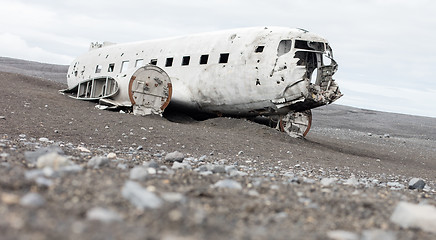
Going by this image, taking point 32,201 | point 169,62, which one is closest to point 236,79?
point 169,62

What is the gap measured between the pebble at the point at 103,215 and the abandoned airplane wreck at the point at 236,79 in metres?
11.8

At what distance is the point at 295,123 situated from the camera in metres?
15.8

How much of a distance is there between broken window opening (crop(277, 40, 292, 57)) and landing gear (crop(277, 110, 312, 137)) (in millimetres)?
2249

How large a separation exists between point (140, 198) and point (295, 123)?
13.7 meters

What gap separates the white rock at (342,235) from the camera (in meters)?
Answer: 2.44

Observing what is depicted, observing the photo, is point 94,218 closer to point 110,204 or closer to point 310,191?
point 110,204

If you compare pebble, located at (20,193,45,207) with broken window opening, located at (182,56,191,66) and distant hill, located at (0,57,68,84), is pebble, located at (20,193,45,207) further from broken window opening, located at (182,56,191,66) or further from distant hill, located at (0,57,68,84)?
distant hill, located at (0,57,68,84)

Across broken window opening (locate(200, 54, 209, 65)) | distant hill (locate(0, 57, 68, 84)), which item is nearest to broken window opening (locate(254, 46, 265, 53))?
broken window opening (locate(200, 54, 209, 65))

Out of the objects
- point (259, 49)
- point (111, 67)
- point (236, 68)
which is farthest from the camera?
point (111, 67)

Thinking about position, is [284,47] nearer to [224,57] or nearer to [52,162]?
[224,57]

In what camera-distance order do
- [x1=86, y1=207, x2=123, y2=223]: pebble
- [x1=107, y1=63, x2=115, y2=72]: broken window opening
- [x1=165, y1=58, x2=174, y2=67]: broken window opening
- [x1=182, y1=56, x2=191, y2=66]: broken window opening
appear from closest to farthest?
[x1=86, y1=207, x2=123, y2=223]: pebble < [x1=182, y1=56, x2=191, y2=66]: broken window opening < [x1=165, y1=58, x2=174, y2=67]: broken window opening < [x1=107, y1=63, x2=115, y2=72]: broken window opening

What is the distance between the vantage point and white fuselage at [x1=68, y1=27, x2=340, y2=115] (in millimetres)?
13836

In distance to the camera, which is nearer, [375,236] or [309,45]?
[375,236]

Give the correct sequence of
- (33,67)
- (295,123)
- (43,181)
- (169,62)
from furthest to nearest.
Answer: (33,67) < (169,62) < (295,123) < (43,181)
